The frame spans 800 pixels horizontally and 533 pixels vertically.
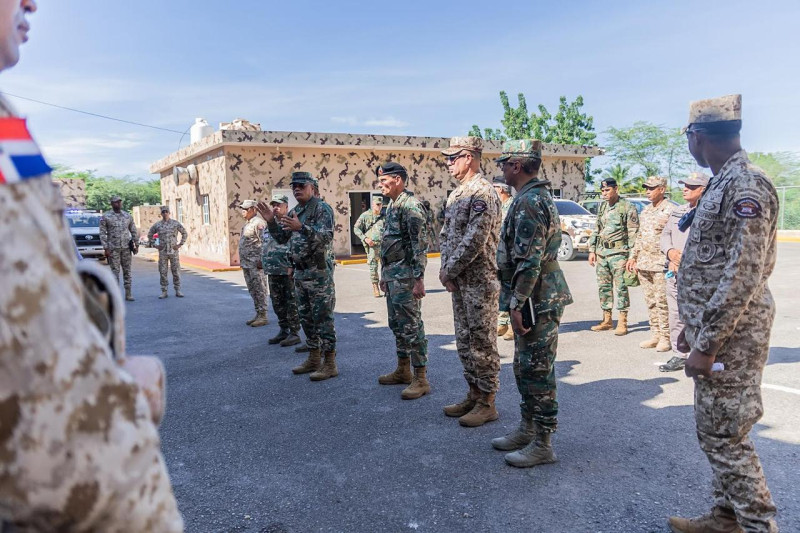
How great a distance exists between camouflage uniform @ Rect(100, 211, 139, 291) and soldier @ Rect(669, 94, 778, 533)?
10670 millimetres

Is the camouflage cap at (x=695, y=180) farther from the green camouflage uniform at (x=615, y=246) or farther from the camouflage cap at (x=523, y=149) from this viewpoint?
the camouflage cap at (x=523, y=149)

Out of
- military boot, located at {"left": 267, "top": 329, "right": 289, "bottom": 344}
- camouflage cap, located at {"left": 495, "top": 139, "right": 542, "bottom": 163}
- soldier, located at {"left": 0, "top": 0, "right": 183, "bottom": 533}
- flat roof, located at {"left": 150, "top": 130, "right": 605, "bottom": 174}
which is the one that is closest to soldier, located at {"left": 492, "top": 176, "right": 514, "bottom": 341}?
camouflage cap, located at {"left": 495, "top": 139, "right": 542, "bottom": 163}

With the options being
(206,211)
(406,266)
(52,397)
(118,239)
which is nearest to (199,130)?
(206,211)

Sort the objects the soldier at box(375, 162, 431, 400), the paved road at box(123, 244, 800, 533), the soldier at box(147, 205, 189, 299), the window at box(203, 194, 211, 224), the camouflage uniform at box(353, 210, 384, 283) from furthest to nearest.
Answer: the window at box(203, 194, 211, 224)
the soldier at box(147, 205, 189, 299)
the camouflage uniform at box(353, 210, 384, 283)
the soldier at box(375, 162, 431, 400)
the paved road at box(123, 244, 800, 533)

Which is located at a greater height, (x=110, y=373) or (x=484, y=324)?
(x=110, y=373)

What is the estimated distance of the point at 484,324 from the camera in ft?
13.3

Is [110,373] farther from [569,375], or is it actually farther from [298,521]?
→ [569,375]

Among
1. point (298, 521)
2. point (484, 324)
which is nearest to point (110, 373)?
point (298, 521)

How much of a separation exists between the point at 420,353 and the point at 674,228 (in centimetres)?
296

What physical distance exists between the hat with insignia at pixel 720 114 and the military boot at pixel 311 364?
406 cm

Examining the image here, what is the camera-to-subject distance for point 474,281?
412 centimetres

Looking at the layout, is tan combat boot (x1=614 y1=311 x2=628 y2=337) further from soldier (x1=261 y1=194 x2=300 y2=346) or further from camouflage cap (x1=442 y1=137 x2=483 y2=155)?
soldier (x1=261 y1=194 x2=300 y2=346)

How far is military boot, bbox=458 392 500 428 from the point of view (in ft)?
12.9

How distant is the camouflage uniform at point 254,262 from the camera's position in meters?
7.88
